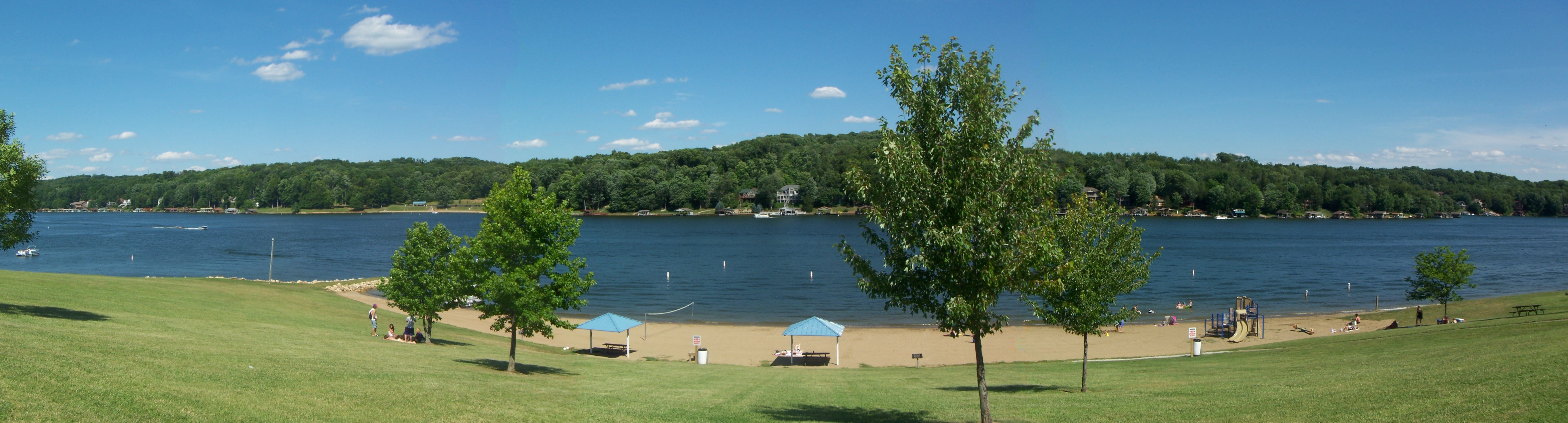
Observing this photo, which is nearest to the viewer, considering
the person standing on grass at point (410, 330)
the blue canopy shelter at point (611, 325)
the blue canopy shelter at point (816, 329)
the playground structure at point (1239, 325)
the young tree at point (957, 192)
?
the young tree at point (957, 192)

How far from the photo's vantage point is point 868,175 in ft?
43.4

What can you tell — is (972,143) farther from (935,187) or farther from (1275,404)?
(1275,404)

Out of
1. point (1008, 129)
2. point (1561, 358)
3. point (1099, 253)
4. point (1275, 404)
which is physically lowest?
point (1275, 404)

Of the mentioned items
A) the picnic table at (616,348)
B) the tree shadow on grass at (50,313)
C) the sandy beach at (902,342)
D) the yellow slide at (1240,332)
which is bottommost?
the sandy beach at (902,342)

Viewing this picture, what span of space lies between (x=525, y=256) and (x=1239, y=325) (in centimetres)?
3665

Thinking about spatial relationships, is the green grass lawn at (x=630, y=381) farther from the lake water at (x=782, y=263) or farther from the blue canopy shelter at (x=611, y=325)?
the lake water at (x=782, y=263)

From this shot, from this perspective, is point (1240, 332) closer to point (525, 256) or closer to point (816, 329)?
point (816, 329)

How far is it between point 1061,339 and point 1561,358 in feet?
89.5

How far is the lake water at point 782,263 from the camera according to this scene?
197 feet

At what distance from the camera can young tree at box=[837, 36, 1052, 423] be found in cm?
1209

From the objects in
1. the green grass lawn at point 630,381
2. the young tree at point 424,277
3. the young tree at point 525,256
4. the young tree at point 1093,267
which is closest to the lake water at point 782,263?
the young tree at point 424,277

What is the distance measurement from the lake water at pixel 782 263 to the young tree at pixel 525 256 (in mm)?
29959

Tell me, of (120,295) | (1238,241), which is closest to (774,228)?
(1238,241)

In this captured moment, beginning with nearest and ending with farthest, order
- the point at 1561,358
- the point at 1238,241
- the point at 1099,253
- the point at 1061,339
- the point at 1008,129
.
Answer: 1. the point at 1008,129
2. the point at 1561,358
3. the point at 1099,253
4. the point at 1061,339
5. the point at 1238,241
